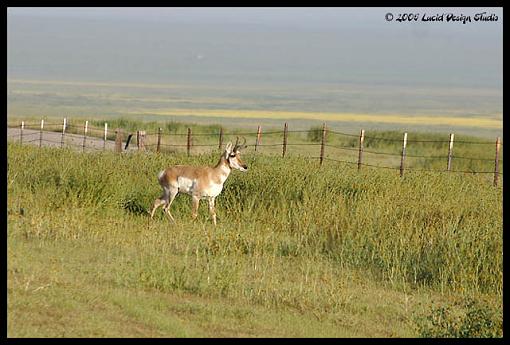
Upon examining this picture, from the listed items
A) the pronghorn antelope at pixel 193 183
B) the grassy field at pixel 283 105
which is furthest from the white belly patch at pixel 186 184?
the grassy field at pixel 283 105

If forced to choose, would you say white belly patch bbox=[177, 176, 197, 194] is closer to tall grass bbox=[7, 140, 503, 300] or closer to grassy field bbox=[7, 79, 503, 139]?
tall grass bbox=[7, 140, 503, 300]

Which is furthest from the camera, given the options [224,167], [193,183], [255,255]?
[224,167]

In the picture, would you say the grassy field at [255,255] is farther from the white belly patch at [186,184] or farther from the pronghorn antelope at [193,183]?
the white belly patch at [186,184]

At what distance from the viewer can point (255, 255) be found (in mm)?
15008

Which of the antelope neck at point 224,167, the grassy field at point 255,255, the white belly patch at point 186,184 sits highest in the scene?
the antelope neck at point 224,167

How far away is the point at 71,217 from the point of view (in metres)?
16.3

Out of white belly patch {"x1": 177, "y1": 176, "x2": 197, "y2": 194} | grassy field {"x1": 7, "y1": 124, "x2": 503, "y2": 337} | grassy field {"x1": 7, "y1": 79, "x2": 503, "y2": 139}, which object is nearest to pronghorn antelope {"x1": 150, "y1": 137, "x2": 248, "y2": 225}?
white belly patch {"x1": 177, "y1": 176, "x2": 197, "y2": 194}

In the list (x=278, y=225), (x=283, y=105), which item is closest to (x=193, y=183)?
(x=278, y=225)

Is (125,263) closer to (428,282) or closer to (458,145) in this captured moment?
(428,282)

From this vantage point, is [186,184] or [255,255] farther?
[186,184]

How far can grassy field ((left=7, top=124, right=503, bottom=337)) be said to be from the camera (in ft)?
36.9

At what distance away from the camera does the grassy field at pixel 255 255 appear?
1124 cm

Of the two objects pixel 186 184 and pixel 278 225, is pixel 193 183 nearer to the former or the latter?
pixel 186 184
